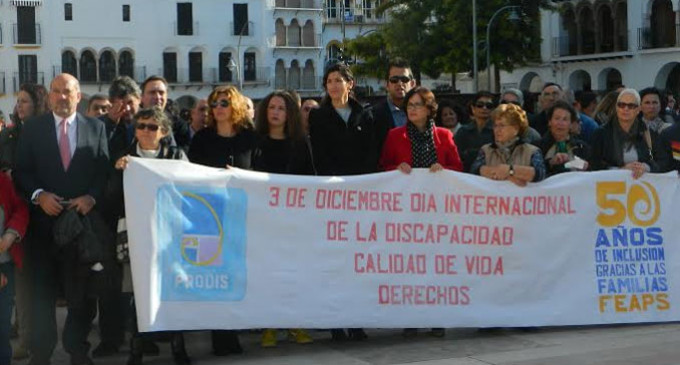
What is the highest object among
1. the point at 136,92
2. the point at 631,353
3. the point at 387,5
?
the point at 387,5

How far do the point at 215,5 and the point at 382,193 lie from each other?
2785 inches

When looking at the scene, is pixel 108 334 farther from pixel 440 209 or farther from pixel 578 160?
pixel 578 160

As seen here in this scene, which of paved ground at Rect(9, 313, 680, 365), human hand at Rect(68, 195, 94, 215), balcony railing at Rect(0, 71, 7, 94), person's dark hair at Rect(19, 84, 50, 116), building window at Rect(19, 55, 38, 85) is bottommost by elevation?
paved ground at Rect(9, 313, 680, 365)

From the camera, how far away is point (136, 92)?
10.2 meters

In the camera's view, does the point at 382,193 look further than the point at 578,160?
No

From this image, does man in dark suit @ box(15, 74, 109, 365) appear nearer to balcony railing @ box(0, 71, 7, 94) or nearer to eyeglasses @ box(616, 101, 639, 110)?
eyeglasses @ box(616, 101, 639, 110)

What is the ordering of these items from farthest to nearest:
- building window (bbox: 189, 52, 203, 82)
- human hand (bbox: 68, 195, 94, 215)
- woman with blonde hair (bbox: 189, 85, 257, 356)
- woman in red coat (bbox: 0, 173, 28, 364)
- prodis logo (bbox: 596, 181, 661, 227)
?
building window (bbox: 189, 52, 203, 82)
prodis logo (bbox: 596, 181, 661, 227)
woman with blonde hair (bbox: 189, 85, 257, 356)
human hand (bbox: 68, 195, 94, 215)
woman in red coat (bbox: 0, 173, 28, 364)

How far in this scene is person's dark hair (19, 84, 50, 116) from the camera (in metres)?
9.76

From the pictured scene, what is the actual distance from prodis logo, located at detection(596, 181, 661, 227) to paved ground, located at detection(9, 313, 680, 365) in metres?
0.93

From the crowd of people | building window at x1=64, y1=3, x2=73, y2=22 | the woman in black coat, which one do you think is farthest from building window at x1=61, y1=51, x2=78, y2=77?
the woman in black coat

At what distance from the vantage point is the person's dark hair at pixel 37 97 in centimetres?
976

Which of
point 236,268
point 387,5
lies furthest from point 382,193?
point 387,5

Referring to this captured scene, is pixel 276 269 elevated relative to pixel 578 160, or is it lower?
lower

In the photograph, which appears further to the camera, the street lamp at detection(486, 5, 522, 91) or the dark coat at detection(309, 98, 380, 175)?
the street lamp at detection(486, 5, 522, 91)
